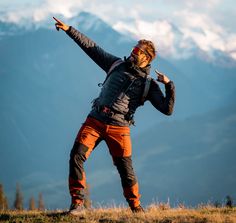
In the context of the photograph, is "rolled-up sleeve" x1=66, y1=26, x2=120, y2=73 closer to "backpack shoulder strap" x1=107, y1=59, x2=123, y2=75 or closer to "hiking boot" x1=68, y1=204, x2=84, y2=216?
"backpack shoulder strap" x1=107, y1=59, x2=123, y2=75

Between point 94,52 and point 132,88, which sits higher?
point 94,52

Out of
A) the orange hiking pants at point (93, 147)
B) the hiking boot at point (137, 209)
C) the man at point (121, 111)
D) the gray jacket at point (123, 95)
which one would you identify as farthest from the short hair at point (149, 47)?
the hiking boot at point (137, 209)

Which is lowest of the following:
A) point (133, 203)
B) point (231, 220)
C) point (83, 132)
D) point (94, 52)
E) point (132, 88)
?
point (231, 220)

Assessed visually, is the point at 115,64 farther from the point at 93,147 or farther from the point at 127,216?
the point at 127,216

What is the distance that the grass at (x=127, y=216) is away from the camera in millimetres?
9930

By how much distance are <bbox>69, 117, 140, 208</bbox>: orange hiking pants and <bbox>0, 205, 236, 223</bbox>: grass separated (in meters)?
0.39

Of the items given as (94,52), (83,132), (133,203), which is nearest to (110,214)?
(133,203)

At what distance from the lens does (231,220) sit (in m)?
9.73

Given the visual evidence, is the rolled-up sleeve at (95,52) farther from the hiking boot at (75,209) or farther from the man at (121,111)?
the hiking boot at (75,209)

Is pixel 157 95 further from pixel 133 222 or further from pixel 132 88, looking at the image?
pixel 133 222

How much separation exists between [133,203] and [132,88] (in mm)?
2156

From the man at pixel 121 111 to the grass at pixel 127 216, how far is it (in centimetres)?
37

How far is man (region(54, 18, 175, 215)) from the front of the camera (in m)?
10.8

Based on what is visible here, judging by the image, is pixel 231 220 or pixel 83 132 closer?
pixel 231 220
